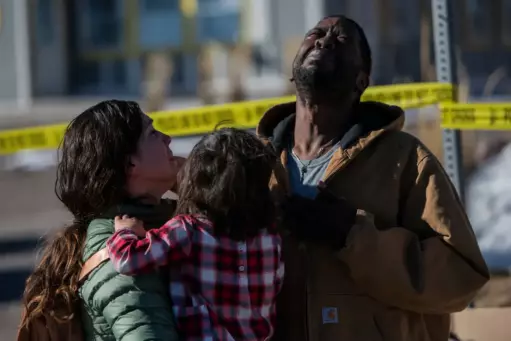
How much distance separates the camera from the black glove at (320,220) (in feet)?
8.87

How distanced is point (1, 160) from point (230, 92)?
345cm

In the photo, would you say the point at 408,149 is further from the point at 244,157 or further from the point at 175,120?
the point at 175,120

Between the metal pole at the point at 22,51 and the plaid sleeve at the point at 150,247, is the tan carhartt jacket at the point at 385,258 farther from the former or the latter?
the metal pole at the point at 22,51

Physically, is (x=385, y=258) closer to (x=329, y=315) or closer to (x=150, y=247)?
(x=329, y=315)

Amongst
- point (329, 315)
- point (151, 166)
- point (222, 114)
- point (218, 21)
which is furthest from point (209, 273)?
point (218, 21)

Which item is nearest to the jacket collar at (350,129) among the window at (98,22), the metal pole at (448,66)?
the metal pole at (448,66)

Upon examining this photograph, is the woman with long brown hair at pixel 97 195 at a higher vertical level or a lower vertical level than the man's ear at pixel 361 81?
lower

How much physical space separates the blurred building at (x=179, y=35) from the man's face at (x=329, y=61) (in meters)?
13.0

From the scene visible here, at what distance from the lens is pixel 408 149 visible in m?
2.86

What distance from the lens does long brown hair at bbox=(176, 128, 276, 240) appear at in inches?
99.5

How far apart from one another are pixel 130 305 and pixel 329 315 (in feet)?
2.06

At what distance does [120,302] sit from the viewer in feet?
7.85

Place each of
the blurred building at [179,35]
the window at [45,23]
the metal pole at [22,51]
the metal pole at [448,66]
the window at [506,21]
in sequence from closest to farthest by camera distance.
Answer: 1. the metal pole at [448,66]
2. the blurred building at [179,35]
3. the metal pole at [22,51]
4. the window at [45,23]
5. the window at [506,21]

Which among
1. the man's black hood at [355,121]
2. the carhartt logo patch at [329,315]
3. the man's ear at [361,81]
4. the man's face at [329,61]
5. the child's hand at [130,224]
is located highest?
the man's face at [329,61]
